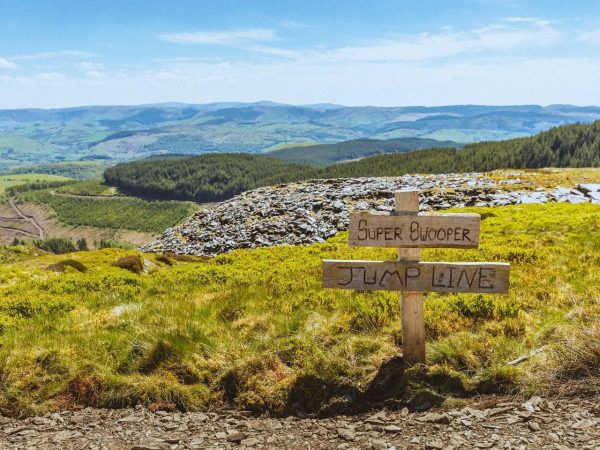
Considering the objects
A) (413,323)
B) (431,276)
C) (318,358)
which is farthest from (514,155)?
(318,358)

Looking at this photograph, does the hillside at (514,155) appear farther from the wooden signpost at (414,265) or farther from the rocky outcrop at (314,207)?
the wooden signpost at (414,265)

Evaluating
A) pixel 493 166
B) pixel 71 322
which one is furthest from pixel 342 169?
pixel 71 322

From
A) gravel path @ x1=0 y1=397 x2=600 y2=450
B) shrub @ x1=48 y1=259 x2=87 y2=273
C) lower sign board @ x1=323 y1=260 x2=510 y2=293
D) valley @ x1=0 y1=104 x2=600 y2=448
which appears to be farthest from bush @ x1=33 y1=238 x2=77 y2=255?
lower sign board @ x1=323 y1=260 x2=510 y2=293

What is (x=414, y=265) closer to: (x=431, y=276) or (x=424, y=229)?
(x=431, y=276)

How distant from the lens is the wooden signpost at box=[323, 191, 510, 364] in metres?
7.37

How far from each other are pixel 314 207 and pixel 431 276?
31.9 meters

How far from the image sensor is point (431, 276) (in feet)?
24.7

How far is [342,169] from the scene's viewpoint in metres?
168

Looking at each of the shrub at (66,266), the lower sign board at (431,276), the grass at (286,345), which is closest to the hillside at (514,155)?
the shrub at (66,266)

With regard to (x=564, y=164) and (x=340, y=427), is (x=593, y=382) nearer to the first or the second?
(x=340, y=427)

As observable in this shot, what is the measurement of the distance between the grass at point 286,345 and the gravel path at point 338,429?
15.9 inches

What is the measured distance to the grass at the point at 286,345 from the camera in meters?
7.28

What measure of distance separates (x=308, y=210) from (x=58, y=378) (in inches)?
1240

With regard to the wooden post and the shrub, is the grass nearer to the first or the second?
the wooden post
